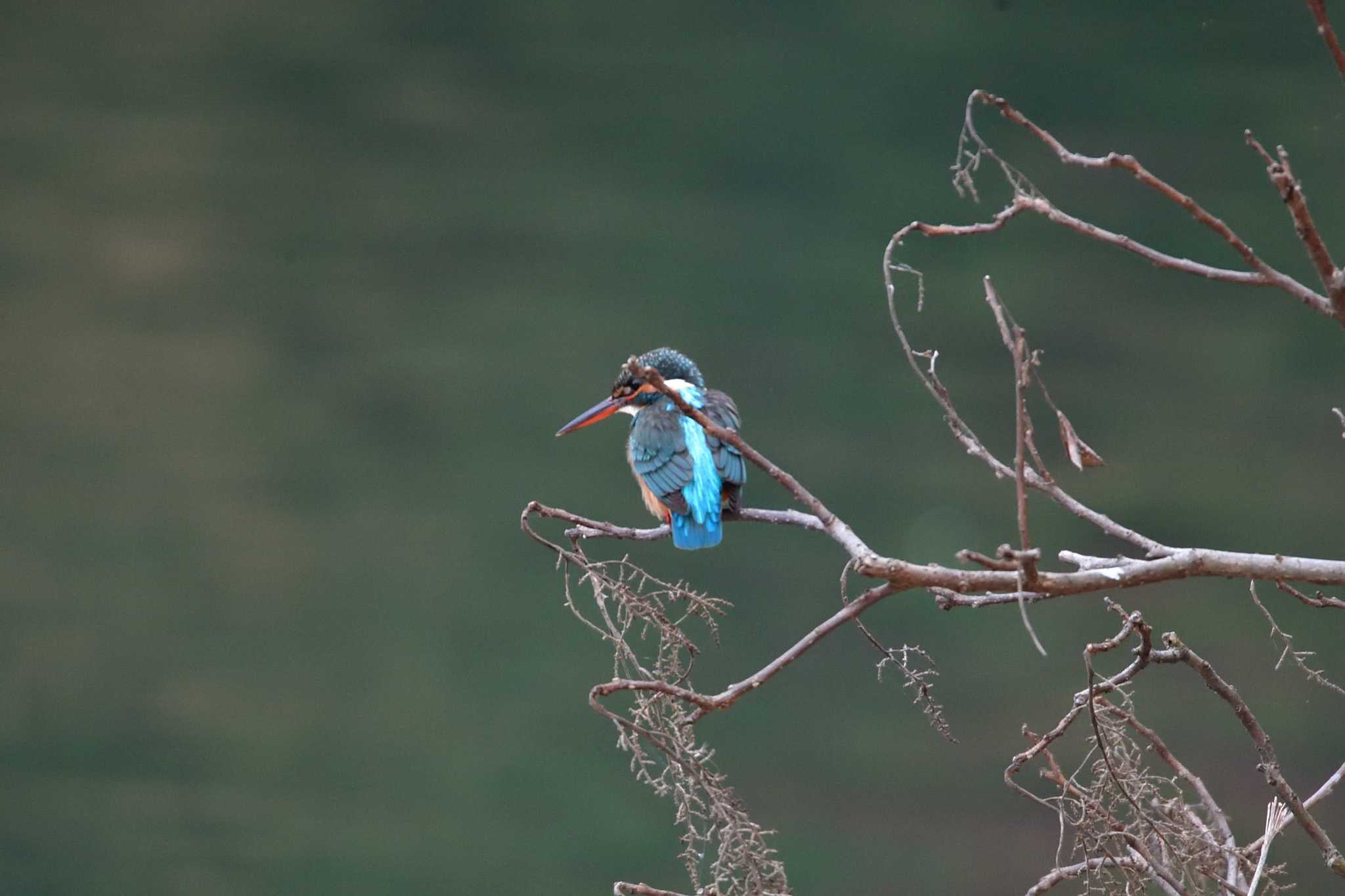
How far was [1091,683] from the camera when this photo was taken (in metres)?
0.95

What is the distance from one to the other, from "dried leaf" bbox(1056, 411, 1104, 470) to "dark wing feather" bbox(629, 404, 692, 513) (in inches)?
37.1

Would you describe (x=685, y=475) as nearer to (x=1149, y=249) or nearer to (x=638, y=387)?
(x=638, y=387)

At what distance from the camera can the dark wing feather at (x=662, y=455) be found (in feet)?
6.25

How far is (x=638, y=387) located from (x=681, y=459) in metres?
0.20

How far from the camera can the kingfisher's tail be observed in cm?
187

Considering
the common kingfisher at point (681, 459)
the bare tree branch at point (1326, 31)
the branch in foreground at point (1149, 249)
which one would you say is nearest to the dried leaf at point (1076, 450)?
the branch in foreground at point (1149, 249)

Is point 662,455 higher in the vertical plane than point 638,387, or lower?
lower

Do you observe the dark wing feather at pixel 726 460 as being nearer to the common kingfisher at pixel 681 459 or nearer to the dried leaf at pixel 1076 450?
the common kingfisher at pixel 681 459

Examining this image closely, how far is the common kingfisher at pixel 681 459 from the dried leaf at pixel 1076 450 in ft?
2.76

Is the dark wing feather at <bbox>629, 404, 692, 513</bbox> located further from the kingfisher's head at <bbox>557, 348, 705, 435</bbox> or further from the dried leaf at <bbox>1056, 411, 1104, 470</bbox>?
the dried leaf at <bbox>1056, 411, 1104, 470</bbox>

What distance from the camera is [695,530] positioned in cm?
188

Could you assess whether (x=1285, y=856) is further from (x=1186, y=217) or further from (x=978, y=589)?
(x=978, y=589)

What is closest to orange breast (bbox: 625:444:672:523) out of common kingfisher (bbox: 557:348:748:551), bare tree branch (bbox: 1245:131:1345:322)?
common kingfisher (bbox: 557:348:748:551)

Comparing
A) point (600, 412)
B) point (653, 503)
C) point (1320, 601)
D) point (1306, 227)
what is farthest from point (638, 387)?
point (1306, 227)
